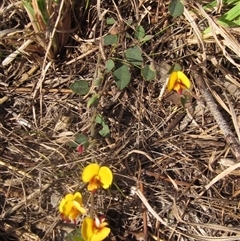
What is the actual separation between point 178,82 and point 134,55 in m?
0.18

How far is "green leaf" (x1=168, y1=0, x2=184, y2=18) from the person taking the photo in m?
1.68

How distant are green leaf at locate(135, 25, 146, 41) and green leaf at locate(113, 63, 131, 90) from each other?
0.40ft

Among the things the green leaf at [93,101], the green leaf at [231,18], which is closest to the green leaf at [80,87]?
the green leaf at [93,101]

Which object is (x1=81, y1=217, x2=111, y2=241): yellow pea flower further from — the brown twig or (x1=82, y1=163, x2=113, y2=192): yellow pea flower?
the brown twig

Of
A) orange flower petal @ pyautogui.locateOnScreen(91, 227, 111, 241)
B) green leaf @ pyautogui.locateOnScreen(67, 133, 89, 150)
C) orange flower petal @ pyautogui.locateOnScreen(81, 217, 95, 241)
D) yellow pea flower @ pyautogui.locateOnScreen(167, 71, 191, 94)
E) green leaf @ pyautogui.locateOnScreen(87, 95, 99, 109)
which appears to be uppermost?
yellow pea flower @ pyautogui.locateOnScreen(167, 71, 191, 94)

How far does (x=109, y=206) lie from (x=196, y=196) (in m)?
0.27

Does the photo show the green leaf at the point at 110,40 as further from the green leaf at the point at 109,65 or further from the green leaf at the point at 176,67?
the green leaf at the point at 176,67

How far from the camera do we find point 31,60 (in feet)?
5.89

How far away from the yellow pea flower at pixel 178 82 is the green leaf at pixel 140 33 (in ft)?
0.66

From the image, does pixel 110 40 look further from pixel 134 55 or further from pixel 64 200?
pixel 64 200

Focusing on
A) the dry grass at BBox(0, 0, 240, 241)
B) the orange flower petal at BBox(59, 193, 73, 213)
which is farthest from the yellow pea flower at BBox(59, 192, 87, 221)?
the dry grass at BBox(0, 0, 240, 241)

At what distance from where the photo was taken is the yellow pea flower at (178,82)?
161 cm

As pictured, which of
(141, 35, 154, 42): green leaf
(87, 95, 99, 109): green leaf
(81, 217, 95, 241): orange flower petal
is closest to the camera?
(81, 217, 95, 241): orange flower petal

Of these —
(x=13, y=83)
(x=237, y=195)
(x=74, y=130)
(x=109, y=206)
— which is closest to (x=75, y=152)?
(x=74, y=130)
